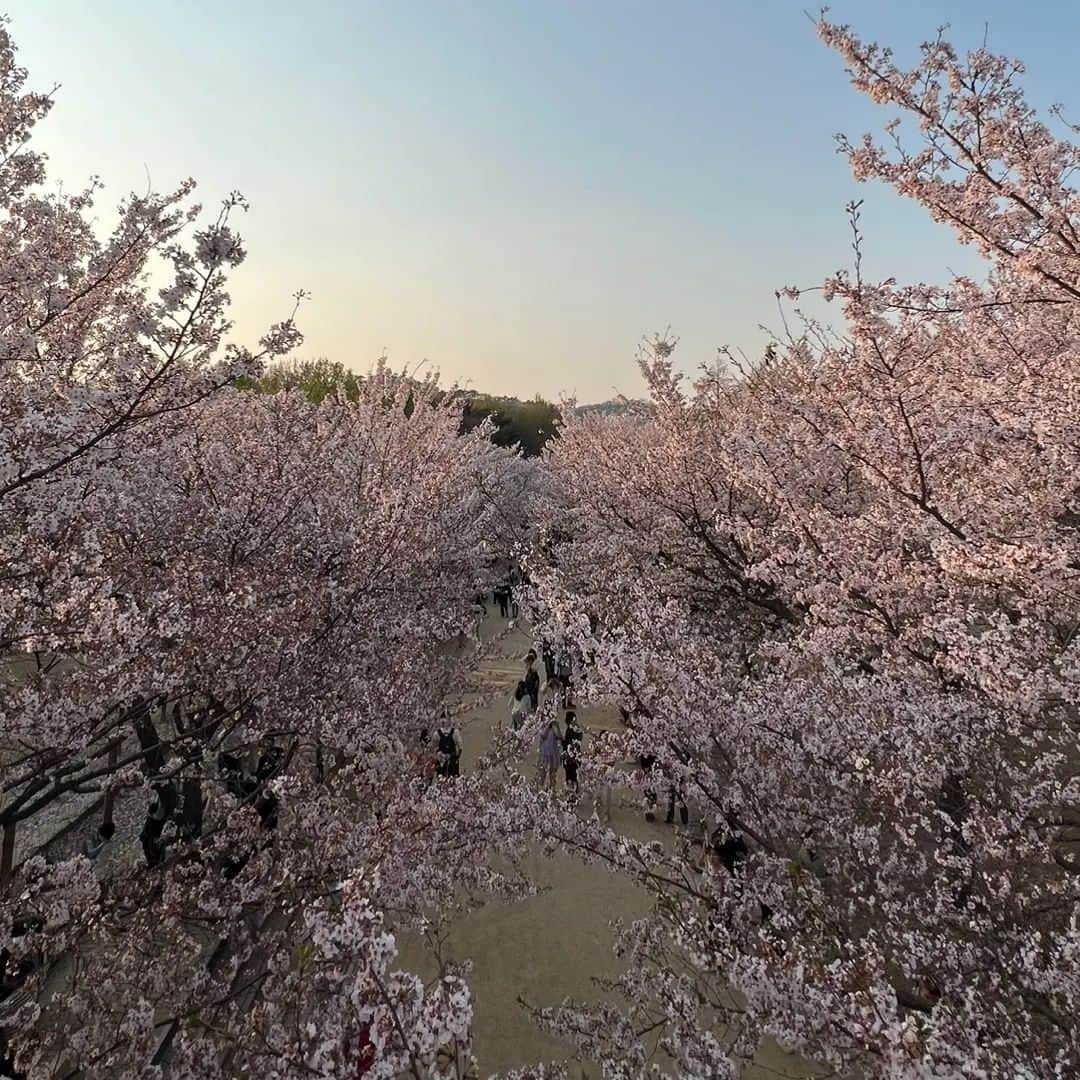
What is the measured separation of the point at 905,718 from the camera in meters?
4.85

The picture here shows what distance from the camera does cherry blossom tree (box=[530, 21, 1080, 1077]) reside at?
345cm

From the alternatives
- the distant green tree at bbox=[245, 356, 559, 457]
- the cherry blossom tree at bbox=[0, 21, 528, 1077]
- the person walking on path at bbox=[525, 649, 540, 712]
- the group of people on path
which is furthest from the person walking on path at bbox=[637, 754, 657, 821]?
the distant green tree at bbox=[245, 356, 559, 457]

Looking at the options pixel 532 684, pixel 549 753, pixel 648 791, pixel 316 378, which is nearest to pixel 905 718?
pixel 648 791

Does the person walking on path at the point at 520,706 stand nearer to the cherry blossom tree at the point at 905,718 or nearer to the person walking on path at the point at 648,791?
the person walking on path at the point at 648,791

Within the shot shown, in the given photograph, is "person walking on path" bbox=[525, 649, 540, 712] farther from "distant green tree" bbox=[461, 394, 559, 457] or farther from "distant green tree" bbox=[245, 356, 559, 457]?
"distant green tree" bbox=[461, 394, 559, 457]

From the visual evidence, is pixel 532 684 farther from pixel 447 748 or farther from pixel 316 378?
pixel 316 378

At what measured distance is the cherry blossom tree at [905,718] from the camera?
345 centimetres

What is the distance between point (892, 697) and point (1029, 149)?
3995 millimetres

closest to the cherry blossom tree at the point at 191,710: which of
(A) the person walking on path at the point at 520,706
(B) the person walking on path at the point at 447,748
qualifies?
(B) the person walking on path at the point at 447,748

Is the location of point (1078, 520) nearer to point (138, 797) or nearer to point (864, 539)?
point (864, 539)

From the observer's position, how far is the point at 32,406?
13.6 feet

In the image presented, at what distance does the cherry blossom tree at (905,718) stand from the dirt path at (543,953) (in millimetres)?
931

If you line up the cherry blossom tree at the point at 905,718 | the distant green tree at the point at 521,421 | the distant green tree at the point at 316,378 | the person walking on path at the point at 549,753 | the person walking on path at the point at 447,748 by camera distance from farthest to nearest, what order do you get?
the distant green tree at the point at 521,421
the distant green tree at the point at 316,378
the person walking on path at the point at 549,753
the person walking on path at the point at 447,748
the cherry blossom tree at the point at 905,718

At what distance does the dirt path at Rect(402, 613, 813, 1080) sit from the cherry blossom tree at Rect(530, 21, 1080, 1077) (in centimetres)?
93
